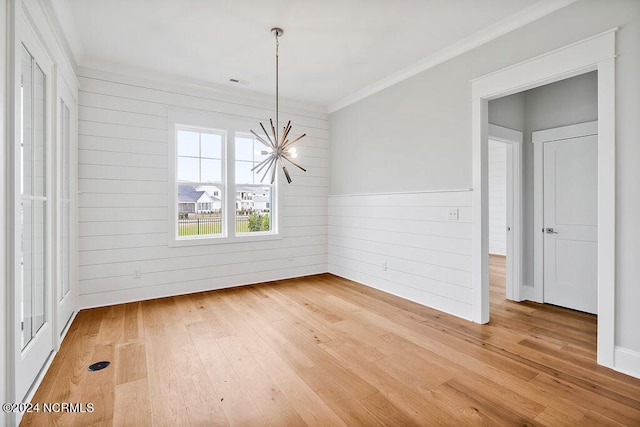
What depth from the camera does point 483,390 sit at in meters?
2.05

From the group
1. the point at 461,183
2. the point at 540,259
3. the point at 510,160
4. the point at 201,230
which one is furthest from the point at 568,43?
the point at 201,230

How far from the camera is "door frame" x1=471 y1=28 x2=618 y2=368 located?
2277 millimetres

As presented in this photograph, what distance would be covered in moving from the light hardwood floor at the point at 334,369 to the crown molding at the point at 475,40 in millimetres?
2825

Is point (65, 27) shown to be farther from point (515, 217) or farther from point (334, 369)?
point (515, 217)

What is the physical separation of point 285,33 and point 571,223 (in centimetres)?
379

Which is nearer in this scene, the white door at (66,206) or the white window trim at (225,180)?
the white door at (66,206)

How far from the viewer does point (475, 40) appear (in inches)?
123

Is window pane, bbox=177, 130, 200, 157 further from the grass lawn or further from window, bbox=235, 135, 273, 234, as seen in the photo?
the grass lawn

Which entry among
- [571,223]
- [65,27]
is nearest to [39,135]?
[65,27]

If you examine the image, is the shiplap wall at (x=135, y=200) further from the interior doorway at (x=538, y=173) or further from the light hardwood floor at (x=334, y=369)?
the interior doorway at (x=538, y=173)

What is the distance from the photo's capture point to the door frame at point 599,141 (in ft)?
7.47

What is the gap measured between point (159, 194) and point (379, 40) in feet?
10.6

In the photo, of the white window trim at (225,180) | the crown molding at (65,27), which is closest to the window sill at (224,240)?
the white window trim at (225,180)

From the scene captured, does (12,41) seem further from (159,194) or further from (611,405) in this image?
(611,405)
